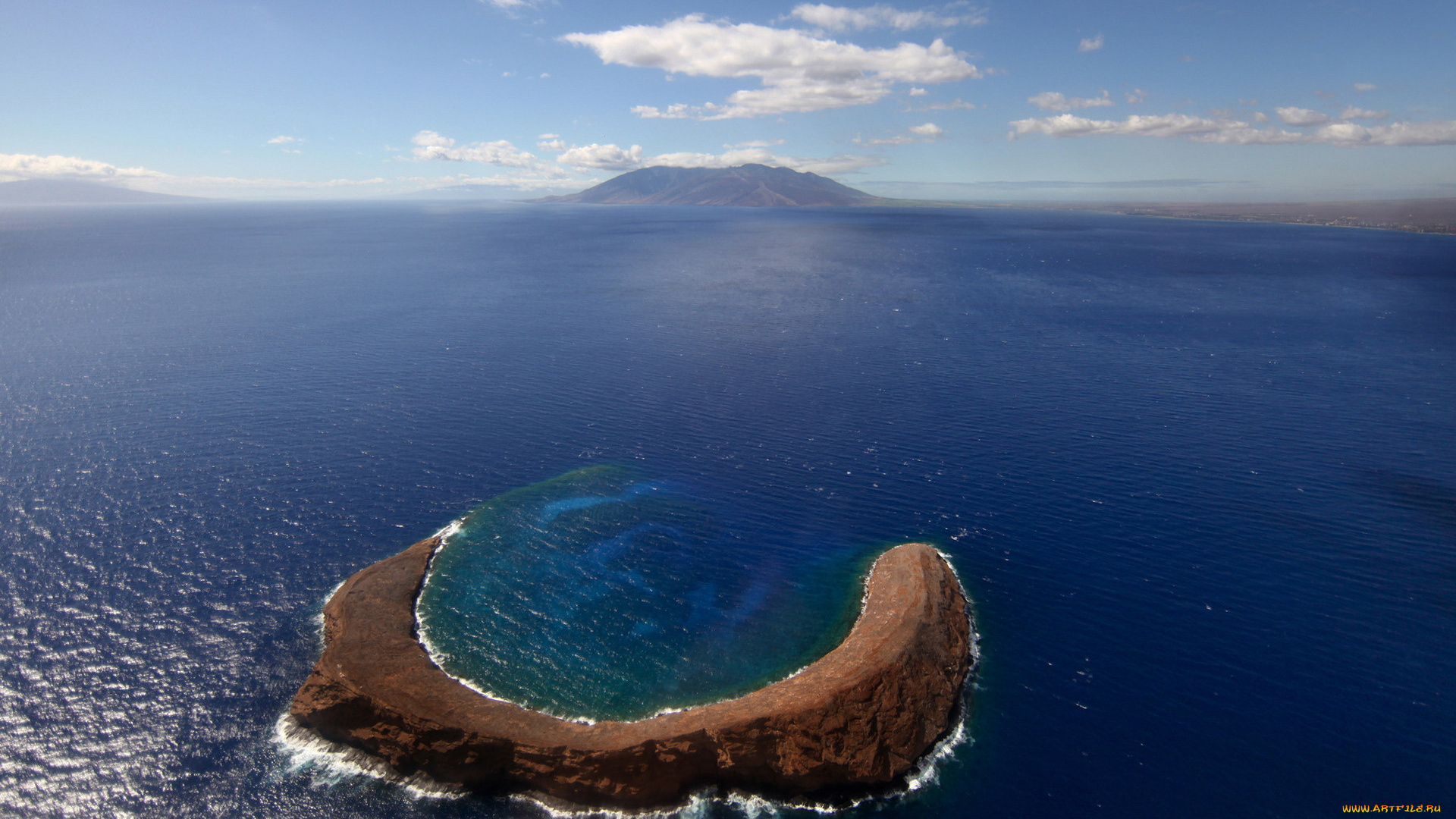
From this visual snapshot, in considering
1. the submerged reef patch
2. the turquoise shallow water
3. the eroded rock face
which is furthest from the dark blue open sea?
the eroded rock face

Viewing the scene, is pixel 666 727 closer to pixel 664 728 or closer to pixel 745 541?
pixel 664 728

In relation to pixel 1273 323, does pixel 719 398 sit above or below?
below

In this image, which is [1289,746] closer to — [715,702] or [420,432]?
[715,702]

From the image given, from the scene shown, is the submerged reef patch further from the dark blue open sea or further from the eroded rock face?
the dark blue open sea

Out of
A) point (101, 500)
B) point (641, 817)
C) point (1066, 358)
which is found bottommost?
point (641, 817)

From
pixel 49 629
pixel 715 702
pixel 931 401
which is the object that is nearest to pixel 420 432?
pixel 49 629

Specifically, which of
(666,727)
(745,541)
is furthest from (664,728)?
(745,541)

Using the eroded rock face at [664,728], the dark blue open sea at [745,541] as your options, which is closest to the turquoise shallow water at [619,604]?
the dark blue open sea at [745,541]
